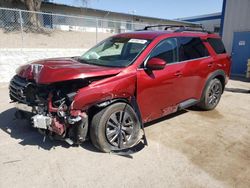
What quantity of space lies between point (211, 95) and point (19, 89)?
167 inches

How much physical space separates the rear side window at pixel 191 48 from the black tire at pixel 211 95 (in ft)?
2.43

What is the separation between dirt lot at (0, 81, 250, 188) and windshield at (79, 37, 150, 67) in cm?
141

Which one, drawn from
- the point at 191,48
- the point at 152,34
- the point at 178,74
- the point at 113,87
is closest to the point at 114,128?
the point at 113,87

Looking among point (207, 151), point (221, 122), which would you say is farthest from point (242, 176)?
point (221, 122)

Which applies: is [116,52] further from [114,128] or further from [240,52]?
[240,52]

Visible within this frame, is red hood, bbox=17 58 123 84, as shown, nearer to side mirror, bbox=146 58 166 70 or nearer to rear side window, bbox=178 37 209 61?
side mirror, bbox=146 58 166 70

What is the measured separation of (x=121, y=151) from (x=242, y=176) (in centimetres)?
171

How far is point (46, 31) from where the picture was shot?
52.4 ft

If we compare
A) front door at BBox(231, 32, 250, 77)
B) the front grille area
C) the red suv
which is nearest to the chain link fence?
front door at BBox(231, 32, 250, 77)

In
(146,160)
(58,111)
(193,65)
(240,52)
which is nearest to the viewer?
(58,111)

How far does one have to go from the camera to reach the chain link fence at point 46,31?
1280cm

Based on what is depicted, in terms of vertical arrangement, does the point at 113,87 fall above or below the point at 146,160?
above

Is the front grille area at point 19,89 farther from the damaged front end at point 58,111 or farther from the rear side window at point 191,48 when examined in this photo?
the rear side window at point 191,48

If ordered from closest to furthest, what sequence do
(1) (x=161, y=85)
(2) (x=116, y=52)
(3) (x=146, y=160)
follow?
(3) (x=146, y=160)
(1) (x=161, y=85)
(2) (x=116, y=52)
